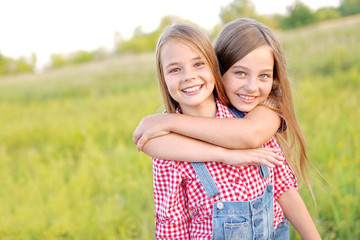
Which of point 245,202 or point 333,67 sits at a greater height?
point 333,67

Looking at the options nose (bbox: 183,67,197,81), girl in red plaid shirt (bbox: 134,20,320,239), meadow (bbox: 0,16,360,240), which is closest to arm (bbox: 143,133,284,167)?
girl in red plaid shirt (bbox: 134,20,320,239)

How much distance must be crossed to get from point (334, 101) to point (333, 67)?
2521mm

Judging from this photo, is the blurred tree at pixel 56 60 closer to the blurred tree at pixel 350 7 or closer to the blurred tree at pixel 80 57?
the blurred tree at pixel 80 57

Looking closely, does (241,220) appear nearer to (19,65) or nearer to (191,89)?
(191,89)

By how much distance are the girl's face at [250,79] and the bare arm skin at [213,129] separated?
0.33 feet

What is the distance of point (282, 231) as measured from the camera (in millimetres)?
1721

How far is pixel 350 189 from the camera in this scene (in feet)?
9.09

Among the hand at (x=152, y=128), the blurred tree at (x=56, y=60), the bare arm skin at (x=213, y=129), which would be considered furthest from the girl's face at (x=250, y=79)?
the blurred tree at (x=56, y=60)

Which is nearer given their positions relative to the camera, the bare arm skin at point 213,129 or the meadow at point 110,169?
the bare arm skin at point 213,129

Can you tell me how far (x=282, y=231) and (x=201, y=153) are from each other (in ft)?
2.18

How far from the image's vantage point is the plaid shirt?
1.40 m

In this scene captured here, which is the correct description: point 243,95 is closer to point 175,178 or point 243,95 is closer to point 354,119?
point 175,178

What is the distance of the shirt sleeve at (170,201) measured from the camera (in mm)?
1399

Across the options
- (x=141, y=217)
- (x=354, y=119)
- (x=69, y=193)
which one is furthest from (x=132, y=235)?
(x=354, y=119)
